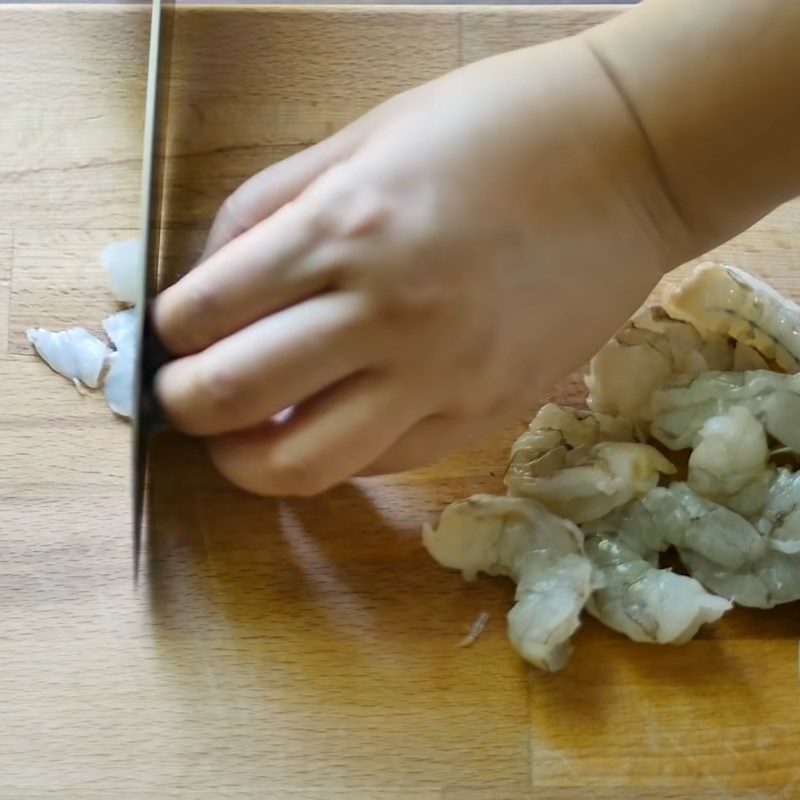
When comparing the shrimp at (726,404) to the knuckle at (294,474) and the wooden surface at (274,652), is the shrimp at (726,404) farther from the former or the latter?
the knuckle at (294,474)

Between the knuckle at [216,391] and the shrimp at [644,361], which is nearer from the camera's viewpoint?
the knuckle at [216,391]

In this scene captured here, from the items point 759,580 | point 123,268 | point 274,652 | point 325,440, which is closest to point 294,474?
point 325,440

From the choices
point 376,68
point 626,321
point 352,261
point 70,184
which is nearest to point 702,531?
point 626,321

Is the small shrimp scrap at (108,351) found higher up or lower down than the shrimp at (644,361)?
lower down

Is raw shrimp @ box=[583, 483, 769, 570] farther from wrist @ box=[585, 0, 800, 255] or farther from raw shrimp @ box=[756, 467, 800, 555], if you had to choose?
wrist @ box=[585, 0, 800, 255]

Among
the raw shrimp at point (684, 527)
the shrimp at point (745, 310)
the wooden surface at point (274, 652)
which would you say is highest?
the shrimp at point (745, 310)

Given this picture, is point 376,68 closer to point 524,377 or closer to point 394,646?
point 524,377

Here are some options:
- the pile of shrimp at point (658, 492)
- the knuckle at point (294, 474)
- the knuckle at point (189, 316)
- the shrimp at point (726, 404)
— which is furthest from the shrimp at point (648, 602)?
the knuckle at point (189, 316)
